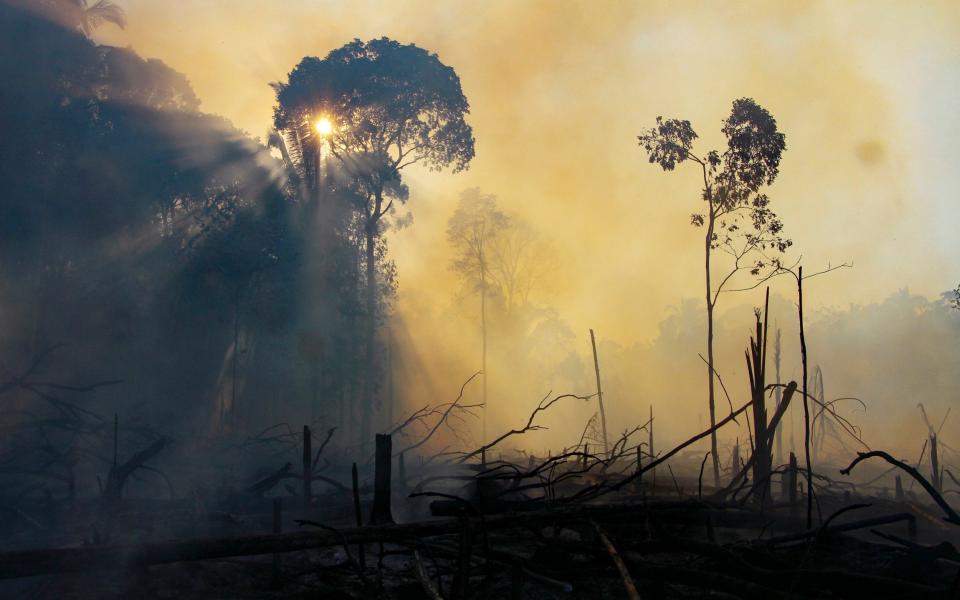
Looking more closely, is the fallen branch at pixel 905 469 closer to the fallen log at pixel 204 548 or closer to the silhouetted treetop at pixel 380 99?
the fallen log at pixel 204 548

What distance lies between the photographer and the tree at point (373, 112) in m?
33.7

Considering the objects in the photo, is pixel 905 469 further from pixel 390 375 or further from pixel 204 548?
pixel 390 375

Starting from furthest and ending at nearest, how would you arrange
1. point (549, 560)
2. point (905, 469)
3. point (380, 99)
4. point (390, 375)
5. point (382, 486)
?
point (390, 375) < point (380, 99) < point (549, 560) < point (382, 486) < point (905, 469)

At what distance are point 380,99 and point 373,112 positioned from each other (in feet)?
2.31

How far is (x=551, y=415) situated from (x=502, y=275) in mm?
21573

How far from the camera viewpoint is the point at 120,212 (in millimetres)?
28234

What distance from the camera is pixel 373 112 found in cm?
3384

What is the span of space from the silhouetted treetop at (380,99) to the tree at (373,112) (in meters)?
0.05

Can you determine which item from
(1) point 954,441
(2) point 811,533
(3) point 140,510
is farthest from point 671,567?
(1) point 954,441

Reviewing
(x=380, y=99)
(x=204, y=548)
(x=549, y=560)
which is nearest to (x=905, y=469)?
(x=549, y=560)

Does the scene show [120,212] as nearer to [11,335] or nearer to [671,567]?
[11,335]

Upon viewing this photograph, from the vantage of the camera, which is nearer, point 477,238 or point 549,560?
point 549,560

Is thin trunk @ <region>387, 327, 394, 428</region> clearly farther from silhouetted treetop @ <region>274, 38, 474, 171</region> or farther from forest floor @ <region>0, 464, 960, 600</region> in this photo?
forest floor @ <region>0, 464, 960, 600</region>

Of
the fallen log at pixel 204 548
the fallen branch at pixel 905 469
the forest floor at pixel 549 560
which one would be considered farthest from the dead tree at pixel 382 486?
the fallen branch at pixel 905 469
